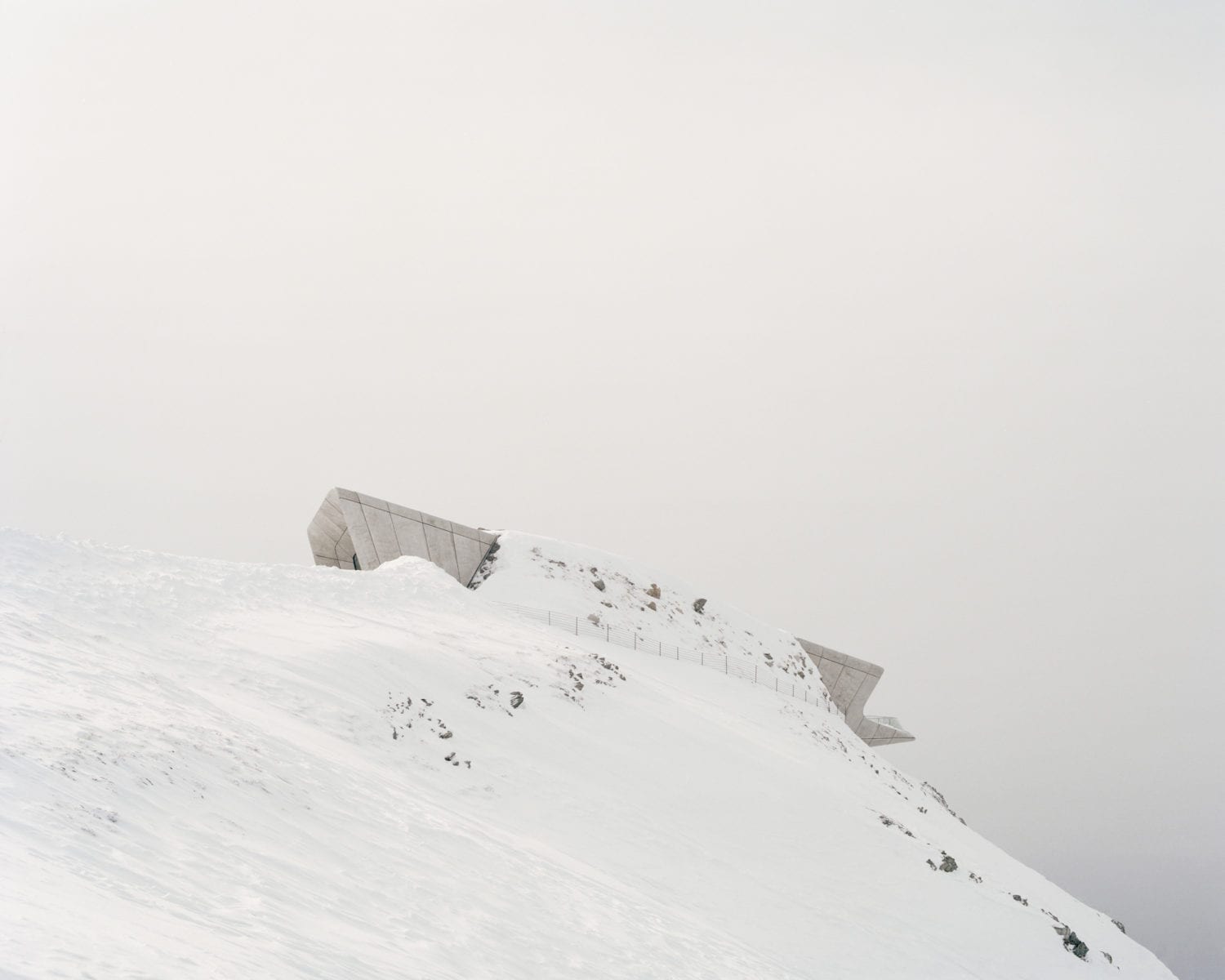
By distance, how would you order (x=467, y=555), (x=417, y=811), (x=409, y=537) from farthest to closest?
(x=467, y=555) → (x=409, y=537) → (x=417, y=811)

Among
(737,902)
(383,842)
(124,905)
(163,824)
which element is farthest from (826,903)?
(124,905)

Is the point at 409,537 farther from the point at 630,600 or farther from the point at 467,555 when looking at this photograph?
the point at 630,600

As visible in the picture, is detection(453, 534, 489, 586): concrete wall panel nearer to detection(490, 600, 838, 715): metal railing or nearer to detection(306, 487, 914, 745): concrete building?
detection(306, 487, 914, 745): concrete building

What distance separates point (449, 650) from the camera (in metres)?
24.9

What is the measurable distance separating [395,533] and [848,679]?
22.2 m

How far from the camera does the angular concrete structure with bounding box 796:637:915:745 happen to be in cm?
4738

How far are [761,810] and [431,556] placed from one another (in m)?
17.6

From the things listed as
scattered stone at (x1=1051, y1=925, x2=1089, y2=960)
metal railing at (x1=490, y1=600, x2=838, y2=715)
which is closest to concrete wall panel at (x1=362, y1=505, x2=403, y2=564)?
metal railing at (x1=490, y1=600, x2=838, y2=715)

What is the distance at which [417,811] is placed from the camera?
16.2m

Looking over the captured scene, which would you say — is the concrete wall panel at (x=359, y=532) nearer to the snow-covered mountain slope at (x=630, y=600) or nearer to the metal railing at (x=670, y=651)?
the snow-covered mountain slope at (x=630, y=600)

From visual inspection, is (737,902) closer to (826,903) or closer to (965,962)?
(826,903)

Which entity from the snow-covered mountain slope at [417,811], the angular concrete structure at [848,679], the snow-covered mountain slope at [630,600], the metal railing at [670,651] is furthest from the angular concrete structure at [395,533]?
the angular concrete structure at [848,679]

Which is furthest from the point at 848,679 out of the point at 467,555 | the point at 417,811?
the point at 417,811

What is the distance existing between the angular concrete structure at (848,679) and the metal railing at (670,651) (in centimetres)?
537
